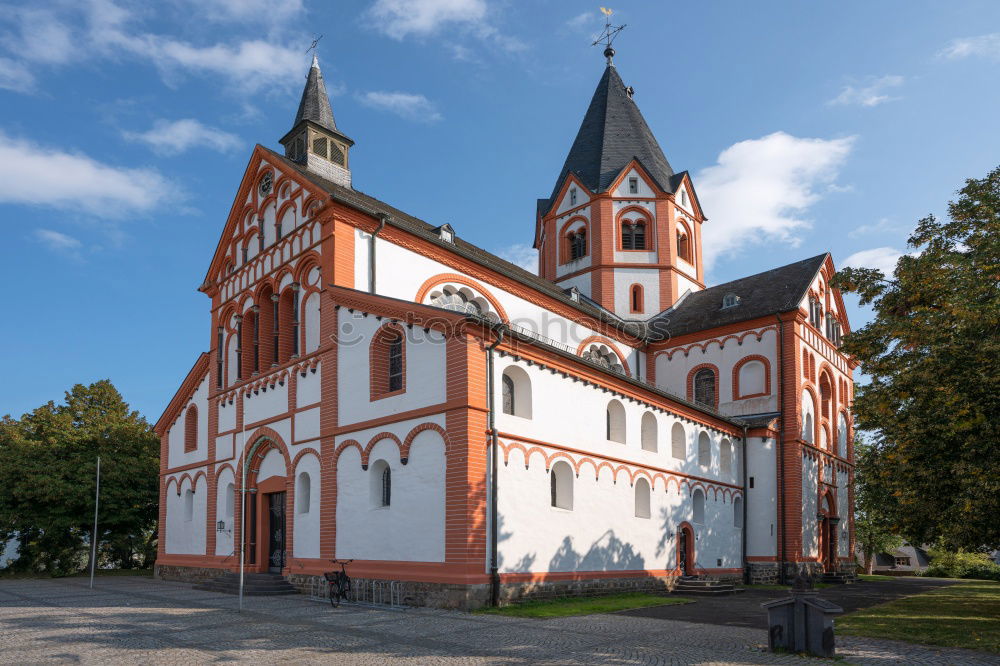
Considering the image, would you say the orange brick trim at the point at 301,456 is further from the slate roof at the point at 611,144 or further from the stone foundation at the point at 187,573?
the slate roof at the point at 611,144

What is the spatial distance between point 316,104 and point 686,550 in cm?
2208

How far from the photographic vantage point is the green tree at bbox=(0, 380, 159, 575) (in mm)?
32875

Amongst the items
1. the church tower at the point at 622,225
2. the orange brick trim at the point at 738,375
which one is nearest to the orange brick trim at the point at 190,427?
the church tower at the point at 622,225

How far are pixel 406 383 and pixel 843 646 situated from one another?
1177cm

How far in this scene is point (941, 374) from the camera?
14789 mm

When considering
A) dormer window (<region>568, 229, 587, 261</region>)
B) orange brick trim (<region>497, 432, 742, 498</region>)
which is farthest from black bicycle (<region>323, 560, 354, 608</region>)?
dormer window (<region>568, 229, 587, 261</region>)

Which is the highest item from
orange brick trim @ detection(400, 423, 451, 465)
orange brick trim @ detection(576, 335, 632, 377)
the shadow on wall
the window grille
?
orange brick trim @ detection(576, 335, 632, 377)

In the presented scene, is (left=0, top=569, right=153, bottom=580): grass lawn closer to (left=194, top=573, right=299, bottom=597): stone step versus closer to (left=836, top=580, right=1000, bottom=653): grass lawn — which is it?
(left=194, top=573, right=299, bottom=597): stone step

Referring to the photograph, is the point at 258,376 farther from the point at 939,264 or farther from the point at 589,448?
the point at 939,264

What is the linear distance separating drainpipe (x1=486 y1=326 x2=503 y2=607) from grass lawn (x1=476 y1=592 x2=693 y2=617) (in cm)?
55

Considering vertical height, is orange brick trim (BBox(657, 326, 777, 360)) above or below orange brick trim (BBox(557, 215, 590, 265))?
below

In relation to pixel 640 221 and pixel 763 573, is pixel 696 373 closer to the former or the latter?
pixel 640 221

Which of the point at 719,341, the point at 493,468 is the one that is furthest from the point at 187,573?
the point at 719,341

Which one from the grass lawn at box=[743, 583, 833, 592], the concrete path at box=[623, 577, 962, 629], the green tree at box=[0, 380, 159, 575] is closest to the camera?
the concrete path at box=[623, 577, 962, 629]
